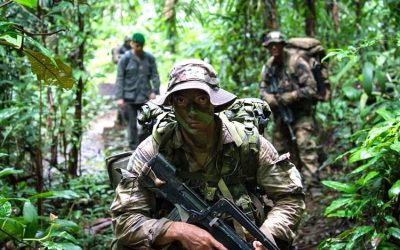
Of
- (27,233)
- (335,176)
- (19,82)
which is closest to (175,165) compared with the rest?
(27,233)

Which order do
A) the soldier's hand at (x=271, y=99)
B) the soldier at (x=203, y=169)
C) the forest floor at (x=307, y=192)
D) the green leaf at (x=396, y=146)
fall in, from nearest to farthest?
1. the soldier at (x=203, y=169)
2. the green leaf at (x=396, y=146)
3. the forest floor at (x=307, y=192)
4. the soldier's hand at (x=271, y=99)

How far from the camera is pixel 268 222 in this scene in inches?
130

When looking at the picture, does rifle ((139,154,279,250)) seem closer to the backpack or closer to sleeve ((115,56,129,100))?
the backpack

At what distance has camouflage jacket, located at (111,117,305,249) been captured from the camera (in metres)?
3.30

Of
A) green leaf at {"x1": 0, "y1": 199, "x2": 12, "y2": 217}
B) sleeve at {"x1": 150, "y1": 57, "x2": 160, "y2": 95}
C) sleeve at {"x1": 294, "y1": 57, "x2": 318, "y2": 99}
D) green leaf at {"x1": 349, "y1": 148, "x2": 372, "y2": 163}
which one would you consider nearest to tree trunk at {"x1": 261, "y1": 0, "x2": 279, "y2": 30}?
sleeve at {"x1": 294, "y1": 57, "x2": 318, "y2": 99}

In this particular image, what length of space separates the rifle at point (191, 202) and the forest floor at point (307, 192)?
8.45 ft

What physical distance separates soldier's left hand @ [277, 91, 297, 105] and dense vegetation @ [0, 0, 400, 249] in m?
0.58

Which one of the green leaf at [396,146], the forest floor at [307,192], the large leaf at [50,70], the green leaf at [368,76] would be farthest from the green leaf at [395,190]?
the green leaf at [368,76]

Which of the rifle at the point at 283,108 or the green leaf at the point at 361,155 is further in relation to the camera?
the rifle at the point at 283,108

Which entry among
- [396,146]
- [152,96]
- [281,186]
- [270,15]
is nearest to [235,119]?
[281,186]

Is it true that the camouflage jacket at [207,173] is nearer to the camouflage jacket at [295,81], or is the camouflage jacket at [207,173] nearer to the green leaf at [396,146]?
the green leaf at [396,146]

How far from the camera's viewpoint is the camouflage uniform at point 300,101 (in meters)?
7.50

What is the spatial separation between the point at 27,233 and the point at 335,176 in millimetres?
4838

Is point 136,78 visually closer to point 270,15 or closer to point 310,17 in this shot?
point 270,15
